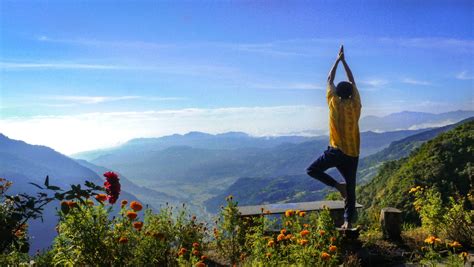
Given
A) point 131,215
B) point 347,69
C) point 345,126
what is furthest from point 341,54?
point 131,215

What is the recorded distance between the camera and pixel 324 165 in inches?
313

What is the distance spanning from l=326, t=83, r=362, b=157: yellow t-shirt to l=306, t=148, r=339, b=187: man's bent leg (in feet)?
0.52

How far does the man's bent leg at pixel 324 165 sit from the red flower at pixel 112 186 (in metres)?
3.47

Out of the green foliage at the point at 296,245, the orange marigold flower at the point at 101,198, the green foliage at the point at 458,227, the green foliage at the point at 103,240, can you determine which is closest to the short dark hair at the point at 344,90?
the green foliage at the point at 296,245

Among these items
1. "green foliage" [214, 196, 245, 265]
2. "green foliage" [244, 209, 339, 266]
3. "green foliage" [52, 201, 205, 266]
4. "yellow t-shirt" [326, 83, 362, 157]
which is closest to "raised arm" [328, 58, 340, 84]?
"yellow t-shirt" [326, 83, 362, 157]

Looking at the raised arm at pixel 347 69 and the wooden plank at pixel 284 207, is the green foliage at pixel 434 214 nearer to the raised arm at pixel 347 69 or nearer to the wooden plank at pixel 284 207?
the wooden plank at pixel 284 207

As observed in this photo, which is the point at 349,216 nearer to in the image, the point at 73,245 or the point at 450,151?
the point at 73,245

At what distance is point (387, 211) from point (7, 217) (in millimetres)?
6515

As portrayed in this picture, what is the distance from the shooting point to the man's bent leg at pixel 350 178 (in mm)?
7902

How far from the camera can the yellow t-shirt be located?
7.82 meters

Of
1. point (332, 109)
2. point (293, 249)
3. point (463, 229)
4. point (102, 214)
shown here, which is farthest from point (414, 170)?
point (102, 214)

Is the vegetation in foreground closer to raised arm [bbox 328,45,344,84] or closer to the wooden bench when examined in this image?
the wooden bench

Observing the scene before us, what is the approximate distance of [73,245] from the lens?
5520 millimetres

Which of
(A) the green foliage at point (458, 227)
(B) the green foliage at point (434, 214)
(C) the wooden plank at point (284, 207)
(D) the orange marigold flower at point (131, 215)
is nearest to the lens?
(D) the orange marigold flower at point (131, 215)
